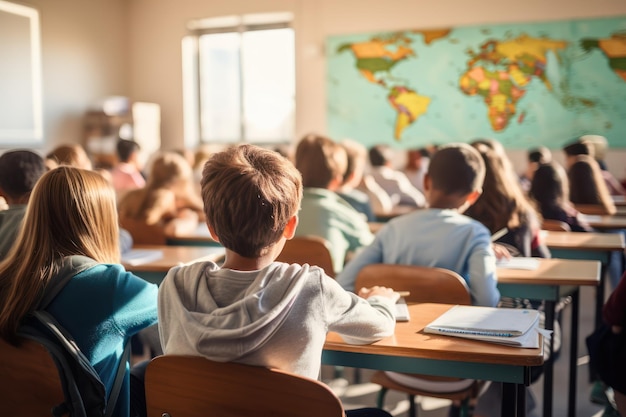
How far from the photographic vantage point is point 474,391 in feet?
7.04

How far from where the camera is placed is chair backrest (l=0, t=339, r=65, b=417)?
4.67 feet

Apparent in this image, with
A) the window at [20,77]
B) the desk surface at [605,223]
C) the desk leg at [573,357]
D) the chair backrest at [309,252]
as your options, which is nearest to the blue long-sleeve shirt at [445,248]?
the chair backrest at [309,252]

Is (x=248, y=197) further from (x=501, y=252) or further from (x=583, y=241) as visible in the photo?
(x=583, y=241)

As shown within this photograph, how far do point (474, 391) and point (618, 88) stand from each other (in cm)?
630

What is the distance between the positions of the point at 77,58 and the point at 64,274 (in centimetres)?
766

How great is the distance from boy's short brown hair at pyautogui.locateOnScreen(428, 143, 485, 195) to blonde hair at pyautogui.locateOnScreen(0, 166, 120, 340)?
44.3 inches

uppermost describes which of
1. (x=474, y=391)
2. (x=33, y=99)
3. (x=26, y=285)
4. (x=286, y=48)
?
(x=286, y=48)

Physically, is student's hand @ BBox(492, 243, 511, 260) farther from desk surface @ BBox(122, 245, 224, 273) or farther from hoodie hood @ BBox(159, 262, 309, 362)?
hoodie hood @ BBox(159, 262, 309, 362)

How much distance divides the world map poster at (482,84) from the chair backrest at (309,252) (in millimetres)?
5652

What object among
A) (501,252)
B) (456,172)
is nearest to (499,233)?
(501,252)

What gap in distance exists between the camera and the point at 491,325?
1.56 metres

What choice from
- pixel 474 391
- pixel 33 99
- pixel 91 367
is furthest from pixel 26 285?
pixel 33 99

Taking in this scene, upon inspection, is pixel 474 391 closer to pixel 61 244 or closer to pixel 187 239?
pixel 61 244

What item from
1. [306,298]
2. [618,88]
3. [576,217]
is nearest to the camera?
[306,298]
